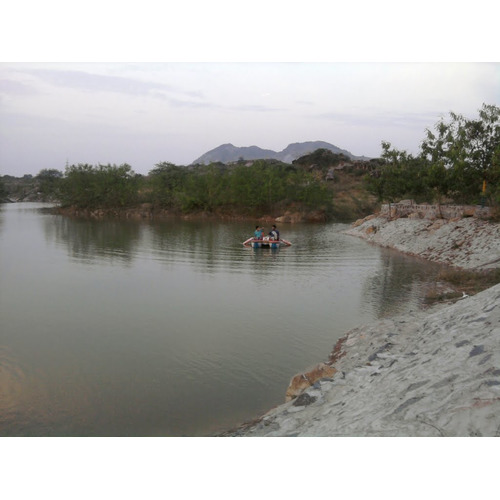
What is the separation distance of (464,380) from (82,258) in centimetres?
2316

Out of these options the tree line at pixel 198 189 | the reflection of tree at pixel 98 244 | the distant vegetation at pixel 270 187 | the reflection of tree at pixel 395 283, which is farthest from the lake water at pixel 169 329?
the tree line at pixel 198 189

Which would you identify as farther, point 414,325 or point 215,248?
point 215,248

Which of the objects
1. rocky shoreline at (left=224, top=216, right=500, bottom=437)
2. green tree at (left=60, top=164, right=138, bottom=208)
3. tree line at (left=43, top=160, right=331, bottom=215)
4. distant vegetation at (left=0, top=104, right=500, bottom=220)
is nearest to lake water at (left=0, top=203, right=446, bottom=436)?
rocky shoreline at (left=224, top=216, right=500, bottom=437)

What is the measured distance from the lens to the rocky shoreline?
5496 millimetres

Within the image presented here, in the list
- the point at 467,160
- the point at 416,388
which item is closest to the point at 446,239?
the point at 467,160

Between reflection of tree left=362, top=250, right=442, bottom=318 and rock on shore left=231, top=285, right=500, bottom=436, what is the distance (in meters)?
4.89

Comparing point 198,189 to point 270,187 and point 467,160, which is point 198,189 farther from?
point 467,160

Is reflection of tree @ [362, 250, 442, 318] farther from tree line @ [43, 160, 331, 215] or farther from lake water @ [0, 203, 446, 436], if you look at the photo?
tree line @ [43, 160, 331, 215]

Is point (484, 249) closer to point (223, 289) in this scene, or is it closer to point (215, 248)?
point (223, 289)

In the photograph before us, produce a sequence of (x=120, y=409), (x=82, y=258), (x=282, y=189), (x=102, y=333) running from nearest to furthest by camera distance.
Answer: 1. (x=120, y=409)
2. (x=102, y=333)
3. (x=82, y=258)
4. (x=282, y=189)

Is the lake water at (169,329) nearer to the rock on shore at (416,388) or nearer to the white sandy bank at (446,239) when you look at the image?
the rock on shore at (416,388)

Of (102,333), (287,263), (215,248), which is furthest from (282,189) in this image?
(102,333)

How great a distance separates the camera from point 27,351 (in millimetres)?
10773

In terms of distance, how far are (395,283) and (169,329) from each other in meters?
10.7
